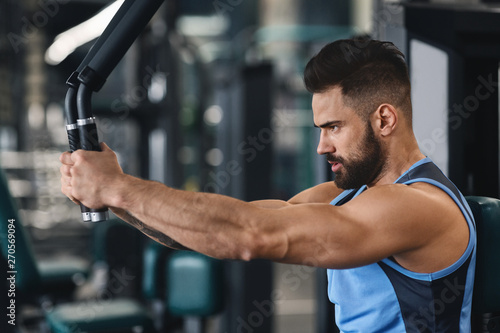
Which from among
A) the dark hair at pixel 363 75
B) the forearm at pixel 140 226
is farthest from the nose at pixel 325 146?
the forearm at pixel 140 226

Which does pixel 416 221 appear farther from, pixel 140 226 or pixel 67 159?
pixel 67 159

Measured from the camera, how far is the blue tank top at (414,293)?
1193 millimetres

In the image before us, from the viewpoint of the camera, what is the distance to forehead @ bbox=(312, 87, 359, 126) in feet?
4.16

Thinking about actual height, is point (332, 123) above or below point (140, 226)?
above

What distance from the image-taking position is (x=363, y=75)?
1272mm

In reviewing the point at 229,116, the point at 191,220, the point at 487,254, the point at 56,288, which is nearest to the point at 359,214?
the point at 191,220

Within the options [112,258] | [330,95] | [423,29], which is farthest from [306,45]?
[112,258]

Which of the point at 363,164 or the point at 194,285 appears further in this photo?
the point at 194,285

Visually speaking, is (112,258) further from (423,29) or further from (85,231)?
(85,231)

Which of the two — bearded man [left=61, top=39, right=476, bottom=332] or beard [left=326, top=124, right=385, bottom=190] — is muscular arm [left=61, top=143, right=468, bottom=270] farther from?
beard [left=326, top=124, right=385, bottom=190]

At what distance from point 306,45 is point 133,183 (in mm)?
1992

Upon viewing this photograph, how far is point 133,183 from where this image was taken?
1.07 metres

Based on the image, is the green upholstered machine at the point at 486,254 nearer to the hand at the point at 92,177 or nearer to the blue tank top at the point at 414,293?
the blue tank top at the point at 414,293

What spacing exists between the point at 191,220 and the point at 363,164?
0.48 m
